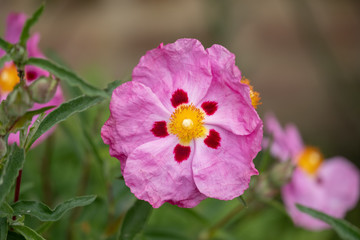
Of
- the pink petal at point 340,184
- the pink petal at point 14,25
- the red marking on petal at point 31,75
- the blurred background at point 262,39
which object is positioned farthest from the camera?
the blurred background at point 262,39

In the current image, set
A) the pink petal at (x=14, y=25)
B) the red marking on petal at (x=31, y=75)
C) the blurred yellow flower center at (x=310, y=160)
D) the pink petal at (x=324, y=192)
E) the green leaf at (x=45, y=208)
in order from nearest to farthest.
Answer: the green leaf at (x=45, y=208) → the pink petal at (x=14, y=25) → the red marking on petal at (x=31, y=75) → the pink petal at (x=324, y=192) → the blurred yellow flower center at (x=310, y=160)

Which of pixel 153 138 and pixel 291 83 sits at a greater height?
pixel 291 83

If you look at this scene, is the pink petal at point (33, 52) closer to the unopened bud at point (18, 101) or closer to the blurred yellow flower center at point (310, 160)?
the unopened bud at point (18, 101)

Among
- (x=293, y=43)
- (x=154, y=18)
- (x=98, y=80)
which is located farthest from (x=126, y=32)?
(x=98, y=80)

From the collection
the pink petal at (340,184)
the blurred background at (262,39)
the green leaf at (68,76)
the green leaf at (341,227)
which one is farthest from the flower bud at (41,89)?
the blurred background at (262,39)

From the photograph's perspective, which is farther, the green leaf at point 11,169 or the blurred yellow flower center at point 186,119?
the blurred yellow flower center at point 186,119

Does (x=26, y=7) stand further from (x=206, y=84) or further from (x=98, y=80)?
(x=206, y=84)
